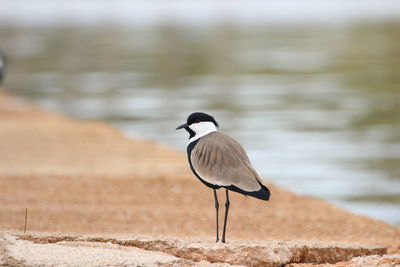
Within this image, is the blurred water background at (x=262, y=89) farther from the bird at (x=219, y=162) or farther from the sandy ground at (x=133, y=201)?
the bird at (x=219, y=162)

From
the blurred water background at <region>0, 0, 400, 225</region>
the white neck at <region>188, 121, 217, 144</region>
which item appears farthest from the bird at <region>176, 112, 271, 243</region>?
the blurred water background at <region>0, 0, 400, 225</region>

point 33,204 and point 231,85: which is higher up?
point 231,85

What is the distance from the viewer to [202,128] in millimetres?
7379

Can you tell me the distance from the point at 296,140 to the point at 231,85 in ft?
29.5

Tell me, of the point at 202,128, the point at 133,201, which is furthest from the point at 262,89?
the point at 202,128

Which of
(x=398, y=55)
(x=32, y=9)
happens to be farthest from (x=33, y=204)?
(x=32, y=9)

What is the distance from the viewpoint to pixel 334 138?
52.1 feet

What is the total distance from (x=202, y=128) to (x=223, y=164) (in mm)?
332

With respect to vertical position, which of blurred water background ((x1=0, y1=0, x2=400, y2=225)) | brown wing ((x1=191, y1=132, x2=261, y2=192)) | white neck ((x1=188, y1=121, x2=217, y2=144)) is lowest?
brown wing ((x1=191, y1=132, x2=261, y2=192))

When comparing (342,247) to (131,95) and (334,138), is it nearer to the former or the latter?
(334,138)

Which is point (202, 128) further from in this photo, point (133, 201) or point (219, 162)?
point (133, 201)

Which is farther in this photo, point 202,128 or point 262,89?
point 262,89

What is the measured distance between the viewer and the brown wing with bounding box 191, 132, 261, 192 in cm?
706

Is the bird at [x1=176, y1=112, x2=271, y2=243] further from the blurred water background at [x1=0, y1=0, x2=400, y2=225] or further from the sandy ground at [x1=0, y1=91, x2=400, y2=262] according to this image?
the blurred water background at [x1=0, y1=0, x2=400, y2=225]
